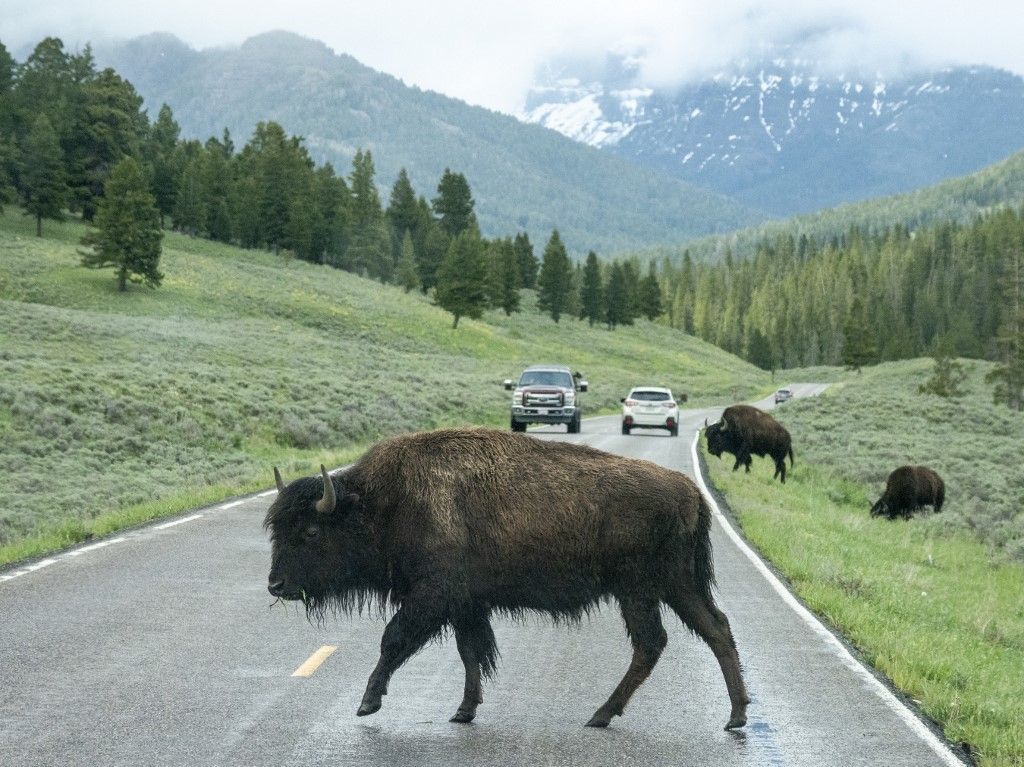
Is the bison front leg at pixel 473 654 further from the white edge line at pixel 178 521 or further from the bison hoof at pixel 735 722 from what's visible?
the white edge line at pixel 178 521

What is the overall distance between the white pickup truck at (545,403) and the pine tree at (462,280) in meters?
54.9

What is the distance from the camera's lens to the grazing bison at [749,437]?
2822 centimetres

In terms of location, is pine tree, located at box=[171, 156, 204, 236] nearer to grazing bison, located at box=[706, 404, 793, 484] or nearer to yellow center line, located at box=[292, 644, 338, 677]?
grazing bison, located at box=[706, 404, 793, 484]

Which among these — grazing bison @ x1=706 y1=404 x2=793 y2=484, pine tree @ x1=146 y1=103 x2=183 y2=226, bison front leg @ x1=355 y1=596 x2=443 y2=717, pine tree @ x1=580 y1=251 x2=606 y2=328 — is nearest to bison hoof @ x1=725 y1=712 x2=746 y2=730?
bison front leg @ x1=355 y1=596 x2=443 y2=717

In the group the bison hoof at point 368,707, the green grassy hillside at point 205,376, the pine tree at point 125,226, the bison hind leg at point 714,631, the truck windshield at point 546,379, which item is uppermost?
the pine tree at point 125,226

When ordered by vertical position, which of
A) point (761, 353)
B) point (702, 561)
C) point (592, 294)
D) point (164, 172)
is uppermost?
point (164, 172)

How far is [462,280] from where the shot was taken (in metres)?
95.9

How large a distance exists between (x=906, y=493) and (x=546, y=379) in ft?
55.8

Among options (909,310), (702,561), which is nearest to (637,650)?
(702,561)

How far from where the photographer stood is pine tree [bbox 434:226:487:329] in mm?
95562

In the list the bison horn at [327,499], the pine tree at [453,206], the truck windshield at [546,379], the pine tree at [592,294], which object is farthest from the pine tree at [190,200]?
the bison horn at [327,499]

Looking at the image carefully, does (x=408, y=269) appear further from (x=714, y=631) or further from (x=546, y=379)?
(x=714, y=631)

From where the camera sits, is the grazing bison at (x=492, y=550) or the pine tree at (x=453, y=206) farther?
the pine tree at (x=453, y=206)

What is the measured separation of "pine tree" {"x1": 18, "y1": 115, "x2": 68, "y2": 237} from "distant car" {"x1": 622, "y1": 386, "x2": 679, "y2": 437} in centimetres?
5395
